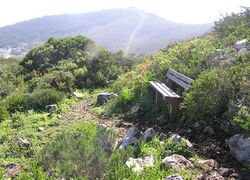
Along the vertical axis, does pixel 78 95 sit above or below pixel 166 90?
below

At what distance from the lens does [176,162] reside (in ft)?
21.6

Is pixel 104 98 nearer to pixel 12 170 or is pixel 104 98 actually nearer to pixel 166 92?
pixel 166 92

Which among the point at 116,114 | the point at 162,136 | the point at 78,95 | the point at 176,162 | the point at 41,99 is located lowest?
the point at 78,95

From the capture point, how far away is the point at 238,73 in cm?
827

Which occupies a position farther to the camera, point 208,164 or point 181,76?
point 181,76

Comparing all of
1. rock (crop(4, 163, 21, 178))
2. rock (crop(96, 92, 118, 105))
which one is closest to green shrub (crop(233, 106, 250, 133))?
rock (crop(4, 163, 21, 178))

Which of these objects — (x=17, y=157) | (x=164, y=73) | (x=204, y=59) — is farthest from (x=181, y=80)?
(x=17, y=157)

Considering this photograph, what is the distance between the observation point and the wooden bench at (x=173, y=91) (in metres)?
9.52

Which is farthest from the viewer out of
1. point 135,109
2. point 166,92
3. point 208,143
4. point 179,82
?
point 135,109

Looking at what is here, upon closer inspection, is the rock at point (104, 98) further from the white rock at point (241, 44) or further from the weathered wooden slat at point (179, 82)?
the white rock at point (241, 44)

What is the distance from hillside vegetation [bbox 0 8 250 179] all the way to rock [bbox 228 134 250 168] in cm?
16

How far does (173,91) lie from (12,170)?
182 inches

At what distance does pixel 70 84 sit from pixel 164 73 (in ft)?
21.8

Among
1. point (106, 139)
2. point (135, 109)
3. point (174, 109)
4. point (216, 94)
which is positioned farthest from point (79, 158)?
point (135, 109)
